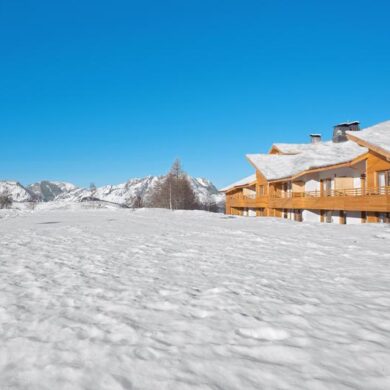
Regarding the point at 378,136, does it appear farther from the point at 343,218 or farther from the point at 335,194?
the point at 343,218

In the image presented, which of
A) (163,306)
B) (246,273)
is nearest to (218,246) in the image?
(246,273)

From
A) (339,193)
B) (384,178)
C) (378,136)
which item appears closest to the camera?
(384,178)

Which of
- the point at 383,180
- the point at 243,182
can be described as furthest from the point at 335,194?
the point at 243,182

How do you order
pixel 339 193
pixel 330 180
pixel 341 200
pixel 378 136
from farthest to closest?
pixel 330 180 → pixel 339 193 → pixel 341 200 → pixel 378 136

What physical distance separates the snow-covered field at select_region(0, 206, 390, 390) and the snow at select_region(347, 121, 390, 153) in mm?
13792

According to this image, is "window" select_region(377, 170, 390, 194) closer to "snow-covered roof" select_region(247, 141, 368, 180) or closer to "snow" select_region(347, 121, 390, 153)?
"snow" select_region(347, 121, 390, 153)

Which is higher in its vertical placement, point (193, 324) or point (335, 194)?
point (335, 194)

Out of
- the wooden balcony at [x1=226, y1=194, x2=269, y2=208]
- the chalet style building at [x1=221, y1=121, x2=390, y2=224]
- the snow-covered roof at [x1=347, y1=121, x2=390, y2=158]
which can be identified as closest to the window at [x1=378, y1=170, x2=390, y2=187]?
the chalet style building at [x1=221, y1=121, x2=390, y2=224]

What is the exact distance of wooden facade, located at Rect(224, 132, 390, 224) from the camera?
18859 millimetres

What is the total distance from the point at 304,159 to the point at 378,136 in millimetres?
10838

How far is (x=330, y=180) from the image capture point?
87.7 ft

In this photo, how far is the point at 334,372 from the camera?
2508mm

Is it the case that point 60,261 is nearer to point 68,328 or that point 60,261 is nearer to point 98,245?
point 98,245

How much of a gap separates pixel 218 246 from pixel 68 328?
21.0 feet
